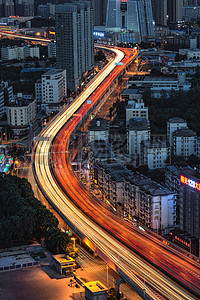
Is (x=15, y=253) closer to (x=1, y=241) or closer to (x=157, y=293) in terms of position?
(x=1, y=241)

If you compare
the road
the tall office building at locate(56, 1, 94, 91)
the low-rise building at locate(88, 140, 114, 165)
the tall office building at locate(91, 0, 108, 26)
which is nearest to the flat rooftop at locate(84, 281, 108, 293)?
the road

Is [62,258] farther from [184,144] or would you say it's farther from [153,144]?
[184,144]

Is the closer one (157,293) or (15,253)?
(157,293)

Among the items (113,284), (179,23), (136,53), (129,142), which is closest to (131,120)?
(129,142)

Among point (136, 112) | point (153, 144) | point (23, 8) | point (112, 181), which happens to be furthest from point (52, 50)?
point (23, 8)

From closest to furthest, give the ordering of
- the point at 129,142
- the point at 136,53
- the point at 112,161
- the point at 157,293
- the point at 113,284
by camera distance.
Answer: the point at 157,293
the point at 113,284
the point at 112,161
the point at 129,142
the point at 136,53

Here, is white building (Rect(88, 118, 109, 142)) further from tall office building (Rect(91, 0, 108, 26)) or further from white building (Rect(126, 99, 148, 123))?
tall office building (Rect(91, 0, 108, 26))

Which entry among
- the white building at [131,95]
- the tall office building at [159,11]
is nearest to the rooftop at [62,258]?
the white building at [131,95]

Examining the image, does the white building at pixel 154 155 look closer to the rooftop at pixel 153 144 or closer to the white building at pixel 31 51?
the rooftop at pixel 153 144
